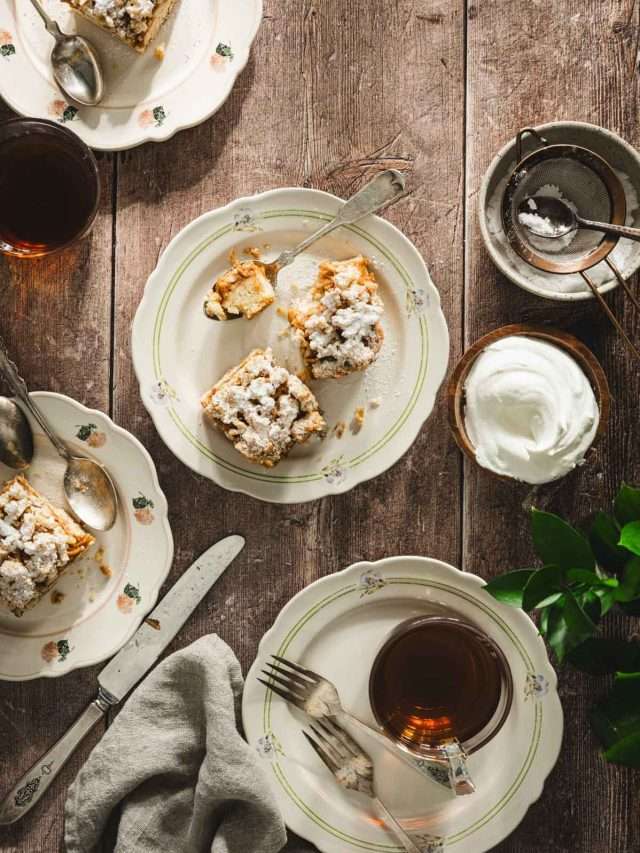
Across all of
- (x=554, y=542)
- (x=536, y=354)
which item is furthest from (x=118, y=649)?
(x=536, y=354)

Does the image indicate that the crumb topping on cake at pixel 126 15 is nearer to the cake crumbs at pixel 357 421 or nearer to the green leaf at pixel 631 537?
the cake crumbs at pixel 357 421

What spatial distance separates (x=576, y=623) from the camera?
157cm

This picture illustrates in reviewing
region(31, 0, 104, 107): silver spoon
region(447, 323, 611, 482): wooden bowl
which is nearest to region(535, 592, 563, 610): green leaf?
region(447, 323, 611, 482): wooden bowl

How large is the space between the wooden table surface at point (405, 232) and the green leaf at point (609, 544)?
246mm

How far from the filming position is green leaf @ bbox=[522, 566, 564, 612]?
160 centimetres

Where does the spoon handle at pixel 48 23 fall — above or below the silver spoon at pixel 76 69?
above

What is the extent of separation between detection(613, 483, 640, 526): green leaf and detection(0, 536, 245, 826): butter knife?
2.60ft

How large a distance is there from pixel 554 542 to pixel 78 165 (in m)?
1.23

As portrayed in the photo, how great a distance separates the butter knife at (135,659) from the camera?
1938mm

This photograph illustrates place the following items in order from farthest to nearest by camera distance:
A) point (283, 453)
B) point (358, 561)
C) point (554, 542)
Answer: point (358, 561)
point (283, 453)
point (554, 542)

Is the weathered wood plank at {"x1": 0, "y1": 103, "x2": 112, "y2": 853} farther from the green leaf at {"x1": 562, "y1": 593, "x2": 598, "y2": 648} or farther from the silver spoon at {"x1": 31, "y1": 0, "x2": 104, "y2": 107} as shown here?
the green leaf at {"x1": 562, "y1": 593, "x2": 598, "y2": 648}

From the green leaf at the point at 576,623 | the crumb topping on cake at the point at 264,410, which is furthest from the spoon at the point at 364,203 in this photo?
the green leaf at the point at 576,623

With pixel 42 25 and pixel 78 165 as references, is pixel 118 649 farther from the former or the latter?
pixel 42 25

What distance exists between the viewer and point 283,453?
1.86 m
